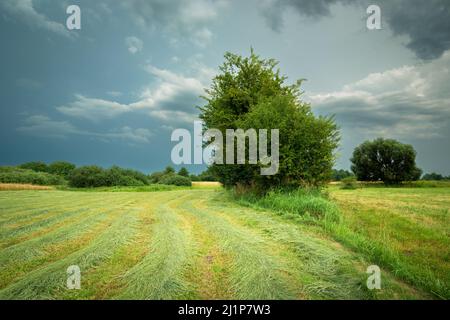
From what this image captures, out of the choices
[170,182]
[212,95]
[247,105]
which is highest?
[212,95]

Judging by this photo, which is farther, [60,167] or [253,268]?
[60,167]

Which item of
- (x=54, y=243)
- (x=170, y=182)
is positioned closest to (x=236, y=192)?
(x=54, y=243)

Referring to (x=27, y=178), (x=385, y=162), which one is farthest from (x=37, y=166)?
(x=385, y=162)

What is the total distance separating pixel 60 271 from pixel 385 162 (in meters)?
67.8

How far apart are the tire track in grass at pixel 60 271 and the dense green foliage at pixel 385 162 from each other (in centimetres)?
6475

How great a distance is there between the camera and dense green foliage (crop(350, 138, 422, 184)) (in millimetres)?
56625

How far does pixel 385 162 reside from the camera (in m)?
58.9

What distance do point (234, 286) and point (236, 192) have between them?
13.5 metres

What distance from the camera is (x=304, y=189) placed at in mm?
12188

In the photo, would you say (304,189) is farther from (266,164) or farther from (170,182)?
(170,182)

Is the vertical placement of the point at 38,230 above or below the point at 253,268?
below

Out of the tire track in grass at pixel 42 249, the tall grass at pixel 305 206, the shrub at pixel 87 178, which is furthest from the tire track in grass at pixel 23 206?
the shrub at pixel 87 178

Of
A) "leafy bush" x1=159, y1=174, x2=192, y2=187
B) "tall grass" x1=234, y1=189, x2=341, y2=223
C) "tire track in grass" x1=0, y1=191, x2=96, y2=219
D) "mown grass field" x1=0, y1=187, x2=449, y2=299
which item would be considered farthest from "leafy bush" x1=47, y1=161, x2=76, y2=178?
"tall grass" x1=234, y1=189, x2=341, y2=223

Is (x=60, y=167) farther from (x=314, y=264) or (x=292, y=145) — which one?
(x=314, y=264)
